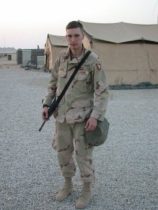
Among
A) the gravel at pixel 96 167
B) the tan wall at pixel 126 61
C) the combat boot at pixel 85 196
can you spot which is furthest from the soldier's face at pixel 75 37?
the tan wall at pixel 126 61

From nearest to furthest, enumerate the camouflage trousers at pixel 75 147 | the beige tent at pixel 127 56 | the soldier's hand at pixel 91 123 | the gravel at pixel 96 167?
the soldier's hand at pixel 91 123, the camouflage trousers at pixel 75 147, the gravel at pixel 96 167, the beige tent at pixel 127 56

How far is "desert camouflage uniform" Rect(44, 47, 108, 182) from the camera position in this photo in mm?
3809

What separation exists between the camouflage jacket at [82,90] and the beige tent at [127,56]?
39.8 ft

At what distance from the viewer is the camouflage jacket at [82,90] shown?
3801 mm

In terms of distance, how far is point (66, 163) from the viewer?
162 inches

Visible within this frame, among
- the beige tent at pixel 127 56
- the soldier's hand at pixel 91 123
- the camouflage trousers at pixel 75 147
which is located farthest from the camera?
the beige tent at pixel 127 56

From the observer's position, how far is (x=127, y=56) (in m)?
16.2

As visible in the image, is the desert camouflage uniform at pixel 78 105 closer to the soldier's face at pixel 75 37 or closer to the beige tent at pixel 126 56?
the soldier's face at pixel 75 37

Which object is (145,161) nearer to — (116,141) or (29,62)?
(116,141)

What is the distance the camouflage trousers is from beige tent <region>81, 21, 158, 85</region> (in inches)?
477

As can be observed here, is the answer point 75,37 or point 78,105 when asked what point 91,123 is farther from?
point 75,37

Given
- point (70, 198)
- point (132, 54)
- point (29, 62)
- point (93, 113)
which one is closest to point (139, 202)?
point (70, 198)

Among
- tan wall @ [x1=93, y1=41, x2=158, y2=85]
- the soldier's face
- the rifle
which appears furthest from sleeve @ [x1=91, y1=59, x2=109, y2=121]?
tan wall @ [x1=93, y1=41, x2=158, y2=85]

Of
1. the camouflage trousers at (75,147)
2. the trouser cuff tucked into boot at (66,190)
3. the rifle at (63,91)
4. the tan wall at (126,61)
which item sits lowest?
the tan wall at (126,61)
